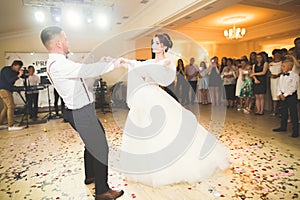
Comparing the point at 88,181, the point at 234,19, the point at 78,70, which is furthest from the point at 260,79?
the point at 78,70

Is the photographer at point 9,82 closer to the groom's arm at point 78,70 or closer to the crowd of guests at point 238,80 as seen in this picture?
the groom's arm at point 78,70

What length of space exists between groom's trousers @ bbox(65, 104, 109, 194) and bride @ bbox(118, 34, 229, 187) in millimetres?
388

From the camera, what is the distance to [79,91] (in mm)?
1798

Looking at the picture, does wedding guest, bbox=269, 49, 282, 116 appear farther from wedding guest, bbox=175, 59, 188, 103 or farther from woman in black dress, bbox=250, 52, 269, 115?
wedding guest, bbox=175, 59, 188, 103

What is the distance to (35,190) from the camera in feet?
7.11

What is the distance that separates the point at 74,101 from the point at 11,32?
7.00m

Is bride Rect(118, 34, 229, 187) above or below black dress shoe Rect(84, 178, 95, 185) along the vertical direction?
above

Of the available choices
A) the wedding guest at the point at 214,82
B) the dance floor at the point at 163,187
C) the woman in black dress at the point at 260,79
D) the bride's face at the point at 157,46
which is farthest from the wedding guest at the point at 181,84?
the bride's face at the point at 157,46

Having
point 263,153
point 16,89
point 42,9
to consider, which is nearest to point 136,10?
point 42,9

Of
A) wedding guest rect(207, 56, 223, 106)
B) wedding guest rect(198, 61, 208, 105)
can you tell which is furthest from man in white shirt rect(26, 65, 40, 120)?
wedding guest rect(207, 56, 223, 106)

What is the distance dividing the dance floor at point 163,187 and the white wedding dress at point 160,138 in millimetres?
127

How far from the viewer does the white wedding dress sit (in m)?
2.08

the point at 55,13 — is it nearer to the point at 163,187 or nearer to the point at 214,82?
the point at 163,187

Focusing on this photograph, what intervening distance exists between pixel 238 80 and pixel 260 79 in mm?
836
